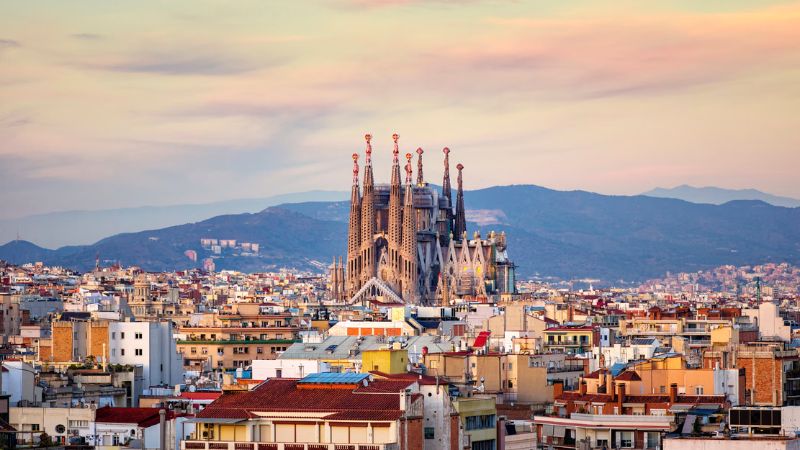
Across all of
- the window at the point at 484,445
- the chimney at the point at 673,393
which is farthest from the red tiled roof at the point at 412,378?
the chimney at the point at 673,393

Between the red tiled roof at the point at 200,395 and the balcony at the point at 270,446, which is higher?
the red tiled roof at the point at 200,395

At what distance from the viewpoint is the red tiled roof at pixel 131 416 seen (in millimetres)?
48000

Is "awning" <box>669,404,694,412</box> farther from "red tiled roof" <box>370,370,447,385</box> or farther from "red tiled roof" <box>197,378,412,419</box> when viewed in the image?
"red tiled roof" <box>197,378,412,419</box>

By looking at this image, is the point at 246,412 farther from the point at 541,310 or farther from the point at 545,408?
the point at 541,310

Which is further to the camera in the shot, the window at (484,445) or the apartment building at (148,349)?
the apartment building at (148,349)

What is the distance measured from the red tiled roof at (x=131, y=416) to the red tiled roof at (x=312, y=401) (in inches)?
170

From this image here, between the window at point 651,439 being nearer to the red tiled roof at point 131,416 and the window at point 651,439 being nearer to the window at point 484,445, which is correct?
the window at point 484,445

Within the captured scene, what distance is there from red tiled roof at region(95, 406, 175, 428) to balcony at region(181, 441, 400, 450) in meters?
5.25

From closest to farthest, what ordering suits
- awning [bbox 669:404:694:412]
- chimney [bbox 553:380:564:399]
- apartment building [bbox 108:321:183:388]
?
awning [bbox 669:404:694:412]
chimney [bbox 553:380:564:399]
apartment building [bbox 108:321:183:388]

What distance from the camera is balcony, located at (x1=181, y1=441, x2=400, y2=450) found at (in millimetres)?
40875

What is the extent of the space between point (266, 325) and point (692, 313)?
2711 centimetres

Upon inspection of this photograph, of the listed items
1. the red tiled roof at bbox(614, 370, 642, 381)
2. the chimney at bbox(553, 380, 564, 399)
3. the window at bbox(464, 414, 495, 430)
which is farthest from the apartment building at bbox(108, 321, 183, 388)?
the window at bbox(464, 414, 495, 430)

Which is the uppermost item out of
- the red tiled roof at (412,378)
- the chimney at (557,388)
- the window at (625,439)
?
the red tiled roof at (412,378)

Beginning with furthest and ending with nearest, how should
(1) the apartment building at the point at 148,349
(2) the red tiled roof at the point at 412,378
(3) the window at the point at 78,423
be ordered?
(1) the apartment building at the point at 148,349 < (3) the window at the point at 78,423 < (2) the red tiled roof at the point at 412,378
